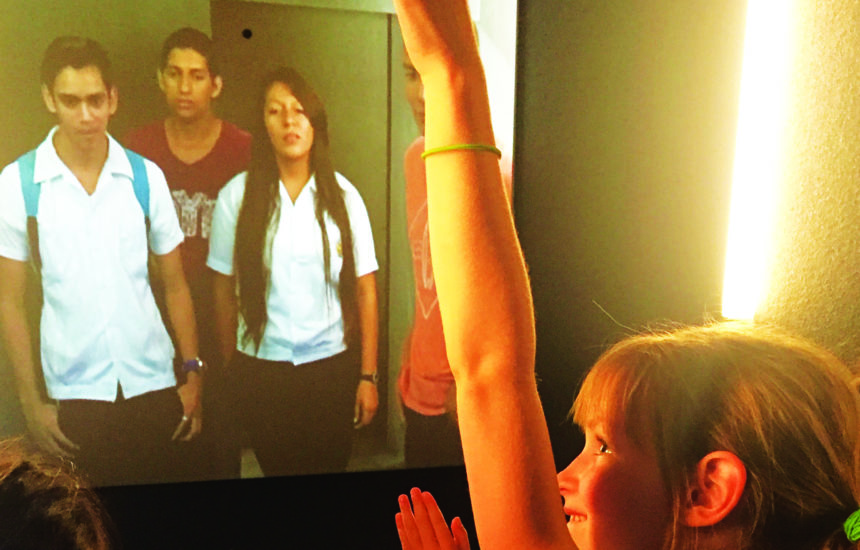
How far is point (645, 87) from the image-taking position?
4.27 feet

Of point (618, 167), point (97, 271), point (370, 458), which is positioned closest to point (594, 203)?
point (618, 167)

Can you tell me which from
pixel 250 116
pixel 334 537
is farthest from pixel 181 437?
pixel 250 116

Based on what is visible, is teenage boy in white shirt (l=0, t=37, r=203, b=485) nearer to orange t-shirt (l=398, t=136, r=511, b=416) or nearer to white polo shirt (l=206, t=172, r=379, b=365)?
white polo shirt (l=206, t=172, r=379, b=365)

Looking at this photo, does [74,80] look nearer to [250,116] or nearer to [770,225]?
[250,116]

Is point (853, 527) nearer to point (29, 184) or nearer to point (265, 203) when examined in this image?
point (265, 203)

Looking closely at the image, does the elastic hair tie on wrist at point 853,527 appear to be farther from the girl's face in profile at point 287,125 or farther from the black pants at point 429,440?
the girl's face in profile at point 287,125

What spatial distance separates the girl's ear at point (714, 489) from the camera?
24.6 inches

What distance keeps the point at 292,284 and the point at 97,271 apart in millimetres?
361

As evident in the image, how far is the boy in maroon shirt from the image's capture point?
4.25 ft

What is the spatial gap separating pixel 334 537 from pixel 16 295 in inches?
30.2

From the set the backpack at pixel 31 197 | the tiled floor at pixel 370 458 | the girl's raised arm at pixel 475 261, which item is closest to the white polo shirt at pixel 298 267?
the tiled floor at pixel 370 458

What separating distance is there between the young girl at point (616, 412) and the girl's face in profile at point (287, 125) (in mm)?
841

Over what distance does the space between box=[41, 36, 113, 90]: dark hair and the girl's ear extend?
1203mm

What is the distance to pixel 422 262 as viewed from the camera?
4.61 ft
